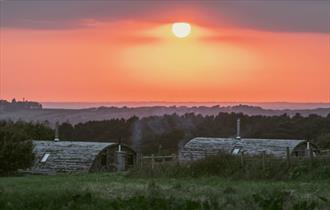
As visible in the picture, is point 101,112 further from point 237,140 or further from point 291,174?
point 291,174

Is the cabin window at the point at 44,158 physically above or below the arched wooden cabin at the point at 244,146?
below

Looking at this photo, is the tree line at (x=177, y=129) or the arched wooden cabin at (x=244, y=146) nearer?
the arched wooden cabin at (x=244, y=146)

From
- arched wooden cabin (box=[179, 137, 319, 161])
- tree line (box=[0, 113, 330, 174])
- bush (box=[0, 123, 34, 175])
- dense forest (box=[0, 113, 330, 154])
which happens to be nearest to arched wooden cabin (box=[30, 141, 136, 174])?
arched wooden cabin (box=[179, 137, 319, 161])

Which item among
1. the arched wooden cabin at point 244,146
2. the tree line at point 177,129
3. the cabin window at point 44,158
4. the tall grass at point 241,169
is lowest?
the tall grass at point 241,169

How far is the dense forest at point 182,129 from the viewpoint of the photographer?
353 ft

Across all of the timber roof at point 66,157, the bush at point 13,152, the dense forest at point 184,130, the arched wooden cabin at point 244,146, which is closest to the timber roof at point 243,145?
the arched wooden cabin at point 244,146

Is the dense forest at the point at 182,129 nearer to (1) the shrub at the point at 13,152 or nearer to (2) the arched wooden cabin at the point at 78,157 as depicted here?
(2) the arched wooden cabin at the point at 78,157

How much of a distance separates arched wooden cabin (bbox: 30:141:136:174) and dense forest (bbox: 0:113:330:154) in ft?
86.2

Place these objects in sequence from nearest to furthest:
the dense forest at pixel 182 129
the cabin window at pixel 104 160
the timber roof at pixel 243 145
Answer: the timber roof at pixel 243 145 → the cabin window at pixel 104 160 → the dense forest at pixel 182 129

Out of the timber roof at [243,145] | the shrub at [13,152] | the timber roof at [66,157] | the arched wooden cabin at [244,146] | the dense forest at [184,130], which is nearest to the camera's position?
the shrub at [13,152]

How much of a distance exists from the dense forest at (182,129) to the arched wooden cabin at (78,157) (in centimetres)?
2628

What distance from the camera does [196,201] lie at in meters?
22.1

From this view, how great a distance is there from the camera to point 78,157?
6475 cm

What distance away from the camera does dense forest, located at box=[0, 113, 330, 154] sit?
108 metres
